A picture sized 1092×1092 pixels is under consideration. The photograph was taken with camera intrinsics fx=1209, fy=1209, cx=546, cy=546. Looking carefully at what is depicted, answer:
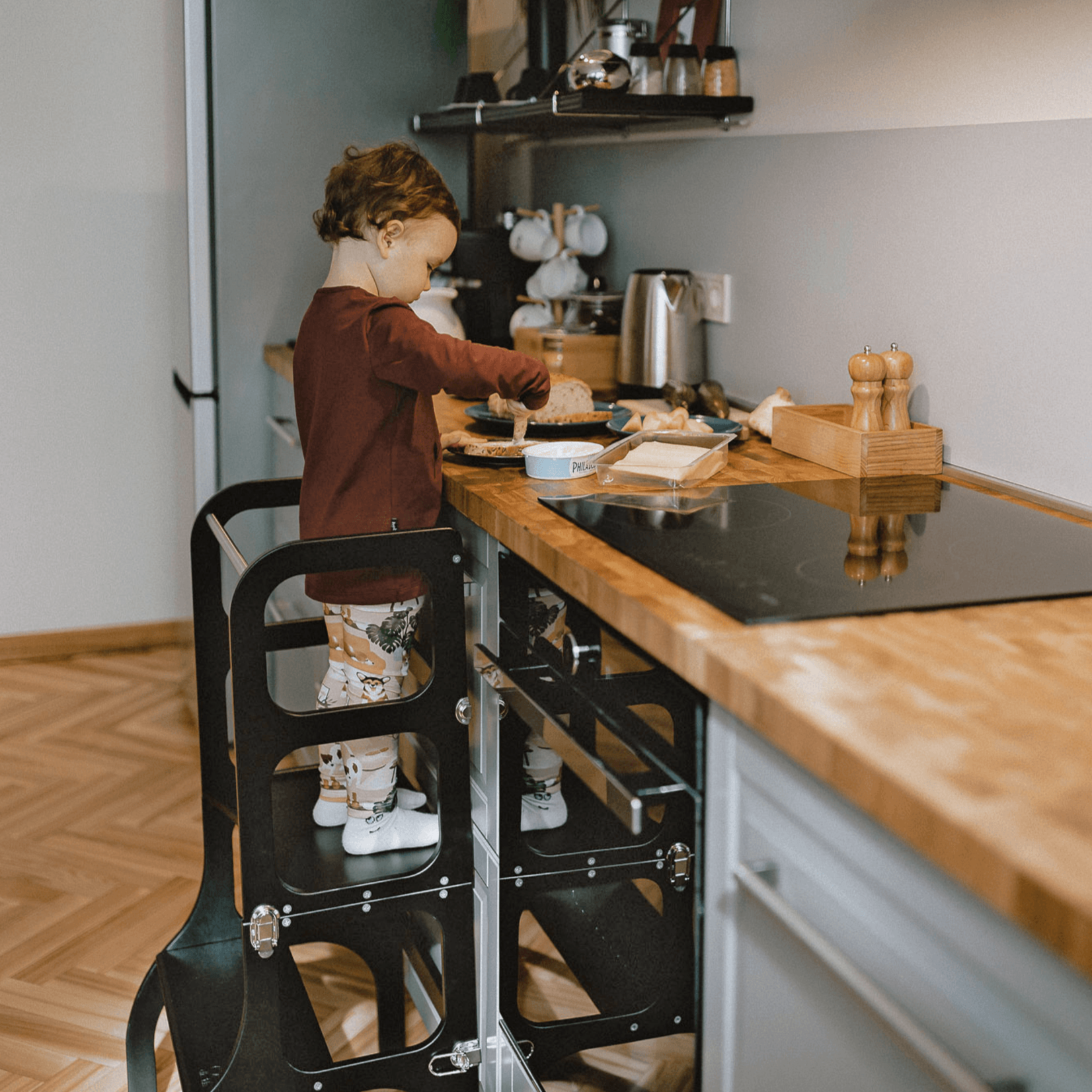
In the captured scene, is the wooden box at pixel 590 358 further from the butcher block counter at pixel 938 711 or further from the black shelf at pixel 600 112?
the butcher block counter at pixel 938 711

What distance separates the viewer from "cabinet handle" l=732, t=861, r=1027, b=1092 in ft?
2.32

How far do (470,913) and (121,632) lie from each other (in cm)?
248

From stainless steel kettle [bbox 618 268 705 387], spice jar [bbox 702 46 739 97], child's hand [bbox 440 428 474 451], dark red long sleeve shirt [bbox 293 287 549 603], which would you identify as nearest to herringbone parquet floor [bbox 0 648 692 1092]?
dark red long sleeve shirt [bbox 293 287 549 603]

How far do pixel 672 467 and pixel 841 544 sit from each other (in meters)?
0.32

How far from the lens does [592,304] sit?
96.5 inches

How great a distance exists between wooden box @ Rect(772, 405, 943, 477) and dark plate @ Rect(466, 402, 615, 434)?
0.33 metres

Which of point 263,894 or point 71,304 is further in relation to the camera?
point 71,304

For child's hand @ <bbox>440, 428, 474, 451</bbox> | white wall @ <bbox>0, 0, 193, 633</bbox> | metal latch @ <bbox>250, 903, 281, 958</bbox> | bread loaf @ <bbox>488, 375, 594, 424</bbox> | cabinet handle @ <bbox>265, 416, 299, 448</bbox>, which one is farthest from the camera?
white wall @ <bbox>0, 0, 193, 633</bbox>

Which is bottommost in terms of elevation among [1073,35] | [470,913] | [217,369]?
[470,913]

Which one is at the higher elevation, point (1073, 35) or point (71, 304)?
point (1073, 35)

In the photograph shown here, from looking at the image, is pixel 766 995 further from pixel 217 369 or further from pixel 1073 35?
pixel 217 369

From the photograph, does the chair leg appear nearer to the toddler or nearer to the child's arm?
the toddler

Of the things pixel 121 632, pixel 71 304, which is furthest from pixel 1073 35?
pixel 121 632

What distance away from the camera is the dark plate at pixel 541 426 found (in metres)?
1.80
